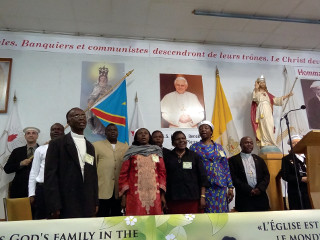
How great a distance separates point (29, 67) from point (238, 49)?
384 cm

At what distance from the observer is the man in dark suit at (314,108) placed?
5.62 meters

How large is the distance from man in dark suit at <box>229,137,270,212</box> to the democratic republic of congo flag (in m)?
1.86

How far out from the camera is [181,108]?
17.5 feet

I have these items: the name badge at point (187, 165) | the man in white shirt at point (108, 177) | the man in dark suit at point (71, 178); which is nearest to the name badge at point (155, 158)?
the name badge at point (187, 165)

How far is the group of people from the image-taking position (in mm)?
2273

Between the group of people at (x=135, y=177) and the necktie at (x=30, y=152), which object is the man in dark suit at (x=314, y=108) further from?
the necktie at (x=30, y=152)

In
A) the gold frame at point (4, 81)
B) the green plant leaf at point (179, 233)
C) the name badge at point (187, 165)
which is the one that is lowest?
the green plant leaf at point (179, 233)

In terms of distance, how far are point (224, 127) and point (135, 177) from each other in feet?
9.12

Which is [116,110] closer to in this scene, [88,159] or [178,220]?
[88,159]

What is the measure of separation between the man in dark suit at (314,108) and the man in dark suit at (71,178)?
463 cm

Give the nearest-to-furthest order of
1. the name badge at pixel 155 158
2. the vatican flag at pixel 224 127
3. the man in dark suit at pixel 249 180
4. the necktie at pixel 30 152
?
the name badge at pixel 155 158 < the man in dark suit at pixel 249 180 < the necktie at pixel 30 152 < the vatican flag at pixel 224 127

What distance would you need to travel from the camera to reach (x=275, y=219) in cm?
196

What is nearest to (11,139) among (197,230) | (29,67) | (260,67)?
(29,67)

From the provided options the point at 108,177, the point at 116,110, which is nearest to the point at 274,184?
the point at 108,177
